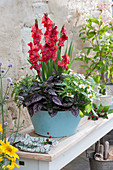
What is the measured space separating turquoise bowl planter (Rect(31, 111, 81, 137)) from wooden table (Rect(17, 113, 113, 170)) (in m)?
0.05

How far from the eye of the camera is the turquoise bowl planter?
5.86 ft

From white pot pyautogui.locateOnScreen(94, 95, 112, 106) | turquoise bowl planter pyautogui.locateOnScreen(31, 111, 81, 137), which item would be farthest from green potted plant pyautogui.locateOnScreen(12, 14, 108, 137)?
white pot pyautogui.locateOnScreen(94, 95, 112, 106)

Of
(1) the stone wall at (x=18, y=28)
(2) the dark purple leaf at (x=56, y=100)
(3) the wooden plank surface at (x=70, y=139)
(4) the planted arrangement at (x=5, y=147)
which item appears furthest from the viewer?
(1) the stone wall at (x=18, y=28)

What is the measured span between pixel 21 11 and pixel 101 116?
1.18 m

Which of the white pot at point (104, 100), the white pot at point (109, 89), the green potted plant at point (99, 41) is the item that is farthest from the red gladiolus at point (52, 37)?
the white pot at point (109, 89)

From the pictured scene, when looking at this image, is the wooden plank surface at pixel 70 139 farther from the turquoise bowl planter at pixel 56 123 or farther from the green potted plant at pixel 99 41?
the green potted plant at pixel 99 41

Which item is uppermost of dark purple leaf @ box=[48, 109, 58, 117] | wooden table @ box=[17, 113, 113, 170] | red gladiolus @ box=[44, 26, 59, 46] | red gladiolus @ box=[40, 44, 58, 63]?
red gladiolus @ box=[44, 26, 59, 46]

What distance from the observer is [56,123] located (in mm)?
1794

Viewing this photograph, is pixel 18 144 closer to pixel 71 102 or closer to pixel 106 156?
pixel 71 102

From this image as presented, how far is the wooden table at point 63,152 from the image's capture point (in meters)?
1.58

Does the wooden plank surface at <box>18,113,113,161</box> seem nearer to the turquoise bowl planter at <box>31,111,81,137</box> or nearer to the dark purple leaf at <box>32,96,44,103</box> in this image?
the turquoise bowl planter at <box>31,111,81,137</box>

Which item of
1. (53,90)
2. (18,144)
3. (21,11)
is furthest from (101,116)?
(21,11)

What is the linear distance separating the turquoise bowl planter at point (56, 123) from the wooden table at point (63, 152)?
2.1 inches

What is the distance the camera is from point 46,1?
255 cm
